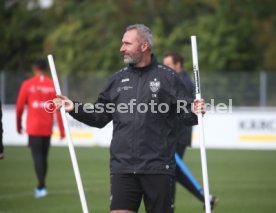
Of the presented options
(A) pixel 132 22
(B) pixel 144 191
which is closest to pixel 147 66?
(B) pixel 144 191

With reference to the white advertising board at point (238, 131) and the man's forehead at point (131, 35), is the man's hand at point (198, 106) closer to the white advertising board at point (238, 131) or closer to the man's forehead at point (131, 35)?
the man's forehead at point (131, 35)

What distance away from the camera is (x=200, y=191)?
11539 millimetres

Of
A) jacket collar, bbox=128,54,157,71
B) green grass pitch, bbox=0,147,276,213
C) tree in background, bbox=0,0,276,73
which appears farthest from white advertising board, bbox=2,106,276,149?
jacket collar, bbox=128,54,157,71

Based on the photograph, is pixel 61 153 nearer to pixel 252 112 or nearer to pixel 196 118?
pixel 252 112

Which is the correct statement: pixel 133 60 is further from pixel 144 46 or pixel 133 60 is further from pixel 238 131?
pixel 238 131

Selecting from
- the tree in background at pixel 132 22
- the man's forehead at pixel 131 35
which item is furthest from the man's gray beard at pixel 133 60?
the tree in background at pixel 132 22

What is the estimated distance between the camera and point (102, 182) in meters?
15.5

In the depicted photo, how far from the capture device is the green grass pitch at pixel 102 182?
1222 centimetres

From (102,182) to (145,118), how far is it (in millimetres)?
8400

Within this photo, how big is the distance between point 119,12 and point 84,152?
74.9ft

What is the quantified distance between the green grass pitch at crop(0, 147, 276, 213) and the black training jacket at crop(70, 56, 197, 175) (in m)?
4.43

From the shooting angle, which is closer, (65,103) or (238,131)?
(65,103)

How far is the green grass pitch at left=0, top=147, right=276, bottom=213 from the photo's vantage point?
12216mm

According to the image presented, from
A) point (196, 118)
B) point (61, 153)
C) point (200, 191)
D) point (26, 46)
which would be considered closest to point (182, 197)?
point (200, 191)
